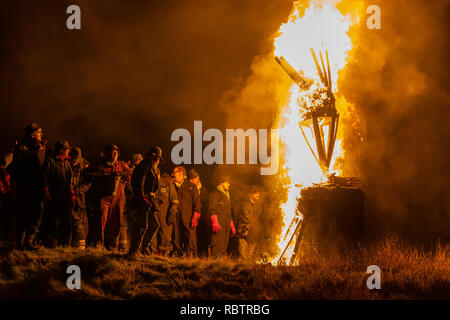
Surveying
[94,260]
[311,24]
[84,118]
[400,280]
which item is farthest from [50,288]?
[84,118]

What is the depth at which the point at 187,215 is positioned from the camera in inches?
350

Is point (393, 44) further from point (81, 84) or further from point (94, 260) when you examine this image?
point (81, 84)

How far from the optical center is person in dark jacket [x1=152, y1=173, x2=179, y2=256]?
27.5ft

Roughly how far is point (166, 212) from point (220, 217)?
4.17 ft

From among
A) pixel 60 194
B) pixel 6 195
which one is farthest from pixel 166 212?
pixel 6 195

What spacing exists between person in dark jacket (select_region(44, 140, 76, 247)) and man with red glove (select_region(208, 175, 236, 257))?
2.94 m

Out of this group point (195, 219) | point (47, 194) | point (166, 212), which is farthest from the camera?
point (195, 219)

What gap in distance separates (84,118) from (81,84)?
125 cm

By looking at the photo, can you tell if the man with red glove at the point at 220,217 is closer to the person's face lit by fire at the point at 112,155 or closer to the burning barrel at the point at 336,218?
the burning barrel at the point at 336,218

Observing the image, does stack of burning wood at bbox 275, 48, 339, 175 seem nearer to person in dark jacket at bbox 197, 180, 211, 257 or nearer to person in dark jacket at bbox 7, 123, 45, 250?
person in dark jacket at bbox 197, 180, 211, 257

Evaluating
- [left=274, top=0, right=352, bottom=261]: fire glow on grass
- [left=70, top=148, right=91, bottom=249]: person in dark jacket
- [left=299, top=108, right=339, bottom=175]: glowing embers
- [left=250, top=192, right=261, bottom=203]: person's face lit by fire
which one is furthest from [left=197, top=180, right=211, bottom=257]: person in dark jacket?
[left=299, top=108, right=339, bottom=175]: glowing embers

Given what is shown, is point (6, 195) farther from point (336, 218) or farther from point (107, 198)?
point (336, 218)

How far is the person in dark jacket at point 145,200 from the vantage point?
20.6 feet

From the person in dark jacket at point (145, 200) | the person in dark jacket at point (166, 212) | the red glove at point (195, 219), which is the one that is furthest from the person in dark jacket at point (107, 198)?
the red glove at point (195, 219)
